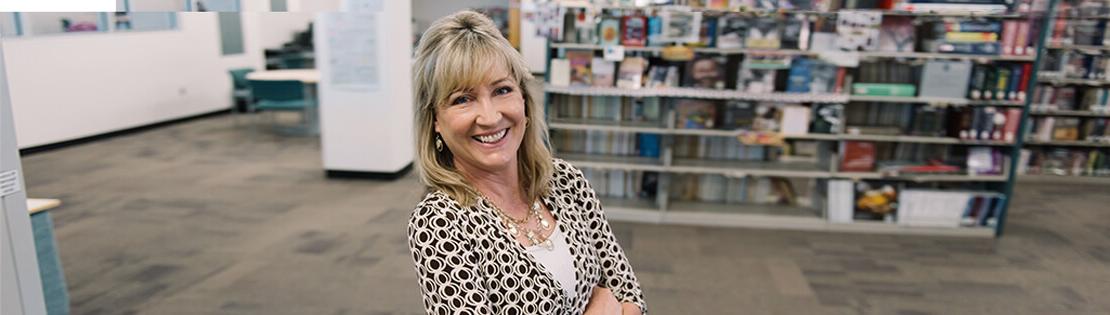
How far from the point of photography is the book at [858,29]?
4.50m

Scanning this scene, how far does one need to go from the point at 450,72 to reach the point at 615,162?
13.0 ft

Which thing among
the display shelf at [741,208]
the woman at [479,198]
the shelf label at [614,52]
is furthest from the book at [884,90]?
the woman at [479,198]

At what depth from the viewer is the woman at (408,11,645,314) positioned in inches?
48.7

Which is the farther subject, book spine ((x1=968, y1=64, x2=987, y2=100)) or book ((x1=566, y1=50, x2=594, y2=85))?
book ((x1=566, y1=50, x2=594, y2=85))

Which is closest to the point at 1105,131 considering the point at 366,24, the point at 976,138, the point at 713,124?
the point at 976,138

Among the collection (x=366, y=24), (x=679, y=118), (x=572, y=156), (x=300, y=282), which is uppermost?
(x=366, y=24)

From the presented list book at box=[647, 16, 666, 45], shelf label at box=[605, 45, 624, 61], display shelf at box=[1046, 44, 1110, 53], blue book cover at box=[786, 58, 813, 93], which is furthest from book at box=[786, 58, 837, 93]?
display shelf at box=[1046, 44, 1110, 53]

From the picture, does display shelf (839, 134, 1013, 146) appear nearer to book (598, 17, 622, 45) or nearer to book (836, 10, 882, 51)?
book (836, 10, 882, 51)

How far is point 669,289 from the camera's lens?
3.85m

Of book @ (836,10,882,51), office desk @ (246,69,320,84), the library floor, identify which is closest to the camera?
the library floor

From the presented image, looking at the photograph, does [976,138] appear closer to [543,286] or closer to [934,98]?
[934,98]

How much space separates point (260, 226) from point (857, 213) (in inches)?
172

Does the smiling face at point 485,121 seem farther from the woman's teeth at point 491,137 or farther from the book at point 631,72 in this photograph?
the book at point 631,72

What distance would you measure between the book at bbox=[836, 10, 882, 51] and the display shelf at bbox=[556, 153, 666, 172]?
150 centimetres
